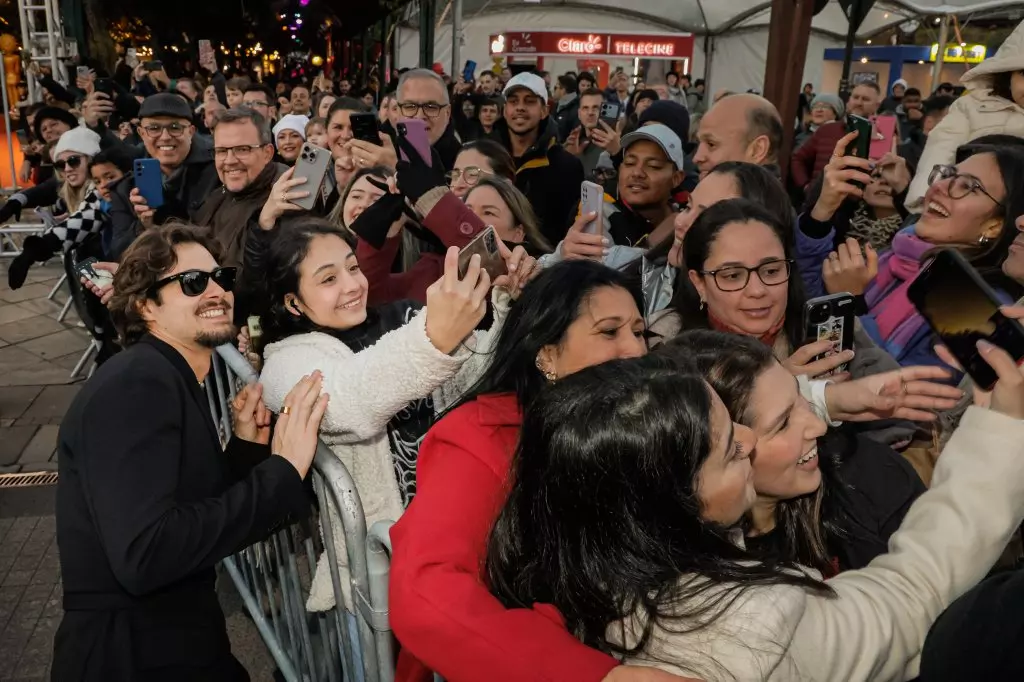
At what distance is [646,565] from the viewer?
1.43 m

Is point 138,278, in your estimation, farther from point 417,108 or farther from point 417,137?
point 417,108

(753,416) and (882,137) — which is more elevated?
(882,137)

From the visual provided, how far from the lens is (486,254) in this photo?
2207 millimetres

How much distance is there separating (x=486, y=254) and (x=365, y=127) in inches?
61.5

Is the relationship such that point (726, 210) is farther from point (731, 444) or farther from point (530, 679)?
point (530, 679)

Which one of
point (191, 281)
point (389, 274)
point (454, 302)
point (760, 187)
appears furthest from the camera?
point (389, 274)

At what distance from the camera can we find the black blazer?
1.92m

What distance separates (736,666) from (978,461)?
30.9 inches

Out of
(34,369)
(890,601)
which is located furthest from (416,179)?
(34,369)

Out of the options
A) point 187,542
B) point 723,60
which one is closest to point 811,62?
point 723,60

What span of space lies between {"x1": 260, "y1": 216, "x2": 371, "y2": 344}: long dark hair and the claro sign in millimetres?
17917

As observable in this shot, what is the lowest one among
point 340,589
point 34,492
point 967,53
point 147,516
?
point 34,492

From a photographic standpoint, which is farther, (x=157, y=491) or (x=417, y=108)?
(x=417, y=108)

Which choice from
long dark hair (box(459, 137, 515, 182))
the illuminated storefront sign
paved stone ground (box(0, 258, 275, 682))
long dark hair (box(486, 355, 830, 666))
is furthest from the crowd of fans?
the illuminated storefront sign
